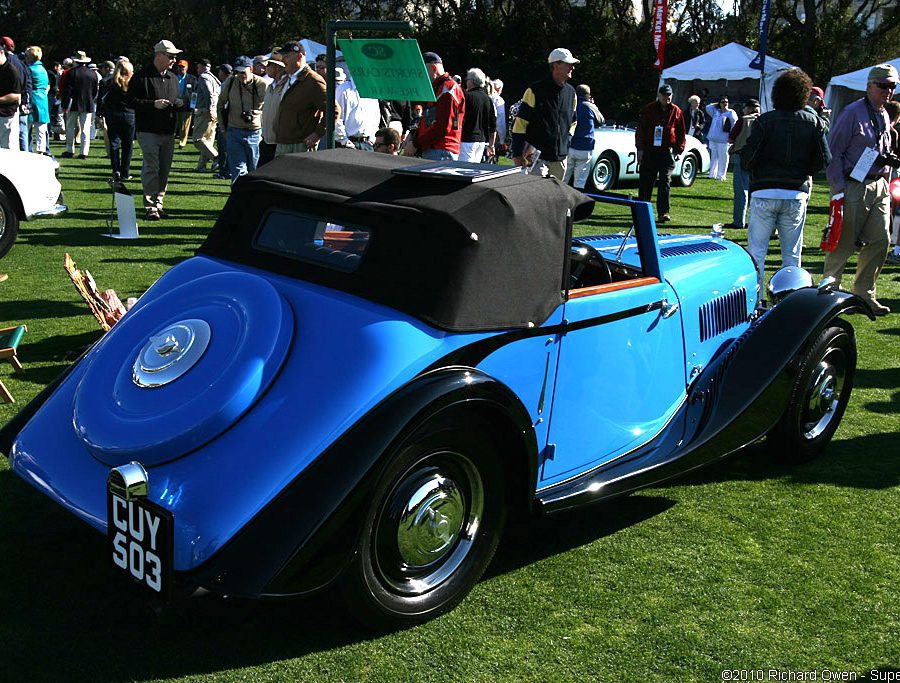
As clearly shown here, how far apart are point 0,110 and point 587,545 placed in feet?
37.6

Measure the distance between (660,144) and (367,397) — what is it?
10.5 meters

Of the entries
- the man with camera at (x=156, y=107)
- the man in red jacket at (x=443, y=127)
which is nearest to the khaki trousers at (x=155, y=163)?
the man with camera at (x=156, y=107)

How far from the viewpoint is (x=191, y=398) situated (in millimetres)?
3092

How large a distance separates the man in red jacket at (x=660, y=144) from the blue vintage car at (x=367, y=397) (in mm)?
8698

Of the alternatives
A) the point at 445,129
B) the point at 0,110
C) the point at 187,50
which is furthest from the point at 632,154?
the point at 187,50

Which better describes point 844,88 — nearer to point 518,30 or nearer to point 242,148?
point 518,30

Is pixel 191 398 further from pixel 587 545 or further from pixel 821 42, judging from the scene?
pixel 821 42

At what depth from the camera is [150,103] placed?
10.5 meters

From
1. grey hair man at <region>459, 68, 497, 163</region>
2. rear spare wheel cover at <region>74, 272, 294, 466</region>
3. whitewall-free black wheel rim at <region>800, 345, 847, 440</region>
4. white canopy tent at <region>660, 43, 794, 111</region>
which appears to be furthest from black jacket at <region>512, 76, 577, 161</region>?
white canopy tent at <region>660, 43, 794, 111</region>

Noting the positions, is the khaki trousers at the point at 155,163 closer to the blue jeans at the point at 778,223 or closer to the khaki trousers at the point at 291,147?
the khaki trousers at the point at 291,147

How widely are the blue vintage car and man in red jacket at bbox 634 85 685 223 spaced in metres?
8.70

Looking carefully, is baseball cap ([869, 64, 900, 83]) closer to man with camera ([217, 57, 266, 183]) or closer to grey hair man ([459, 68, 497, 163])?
grey hair man ([459, 68, 497, 163])

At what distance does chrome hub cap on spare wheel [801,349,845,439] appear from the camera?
4969mm

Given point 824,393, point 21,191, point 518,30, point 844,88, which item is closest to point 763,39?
point 844,88
